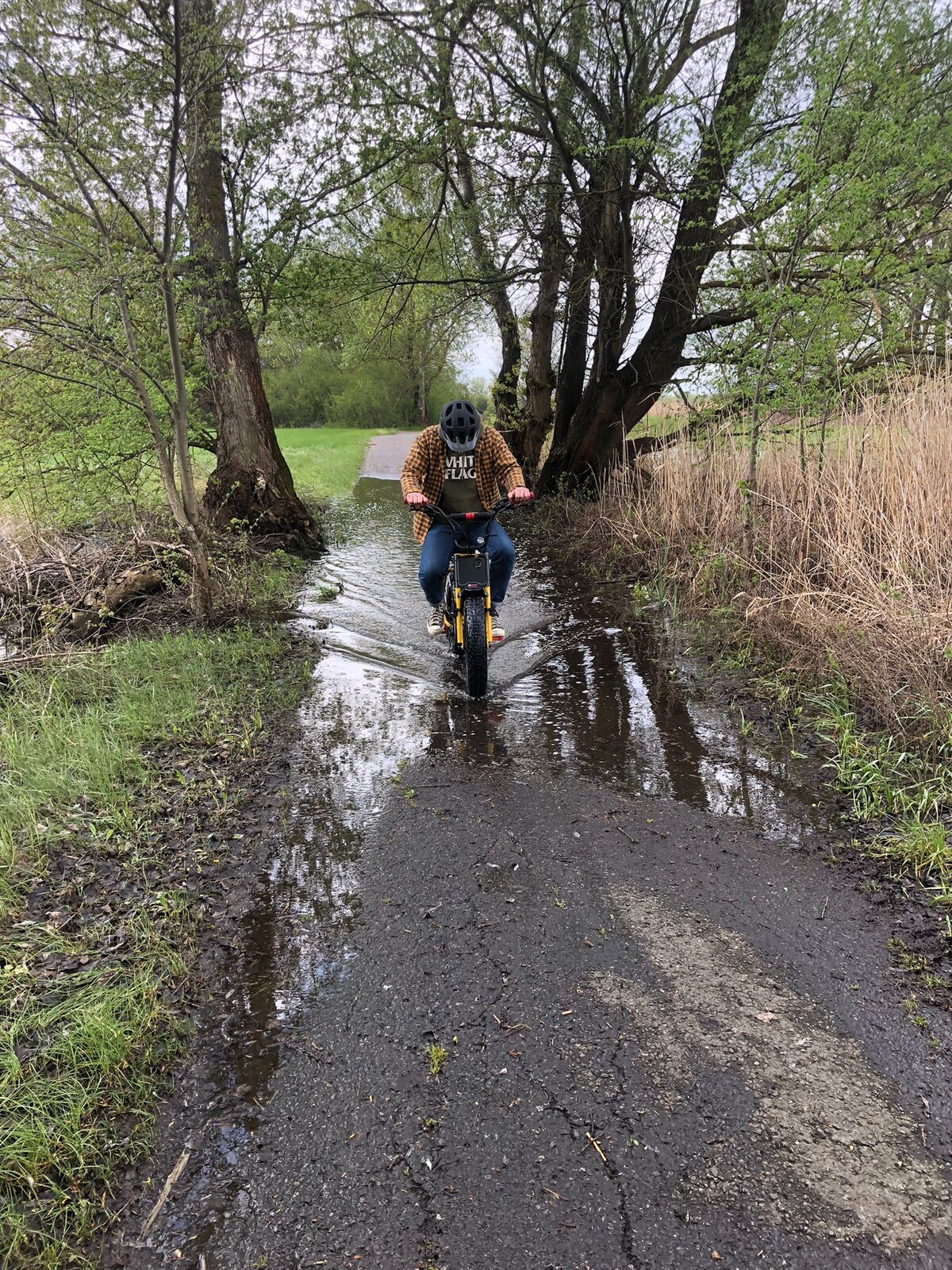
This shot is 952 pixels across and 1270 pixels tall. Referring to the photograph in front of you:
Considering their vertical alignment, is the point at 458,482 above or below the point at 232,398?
below

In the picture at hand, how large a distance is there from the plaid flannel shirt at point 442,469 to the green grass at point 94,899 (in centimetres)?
187

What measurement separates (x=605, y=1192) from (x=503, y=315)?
48.7ft

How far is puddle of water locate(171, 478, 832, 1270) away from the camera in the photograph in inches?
97.7

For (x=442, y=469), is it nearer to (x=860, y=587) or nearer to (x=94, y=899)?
(x=860, y=587)

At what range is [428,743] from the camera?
4.30 metres

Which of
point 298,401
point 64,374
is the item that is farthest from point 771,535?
point 298,401

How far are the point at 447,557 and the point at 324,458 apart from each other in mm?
21192

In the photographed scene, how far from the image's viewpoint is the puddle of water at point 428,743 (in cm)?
248

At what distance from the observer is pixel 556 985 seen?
2357 millimetres

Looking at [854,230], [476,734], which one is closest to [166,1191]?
[476,734]

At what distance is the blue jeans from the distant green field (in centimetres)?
1064

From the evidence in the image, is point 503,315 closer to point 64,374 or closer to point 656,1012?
point 64,374

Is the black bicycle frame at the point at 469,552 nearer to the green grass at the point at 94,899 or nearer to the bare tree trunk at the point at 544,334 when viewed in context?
the green grass at the point at 94,899

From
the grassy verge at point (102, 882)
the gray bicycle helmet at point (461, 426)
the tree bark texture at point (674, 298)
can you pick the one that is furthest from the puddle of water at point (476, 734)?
the tree bark texture at point (674, 298)
